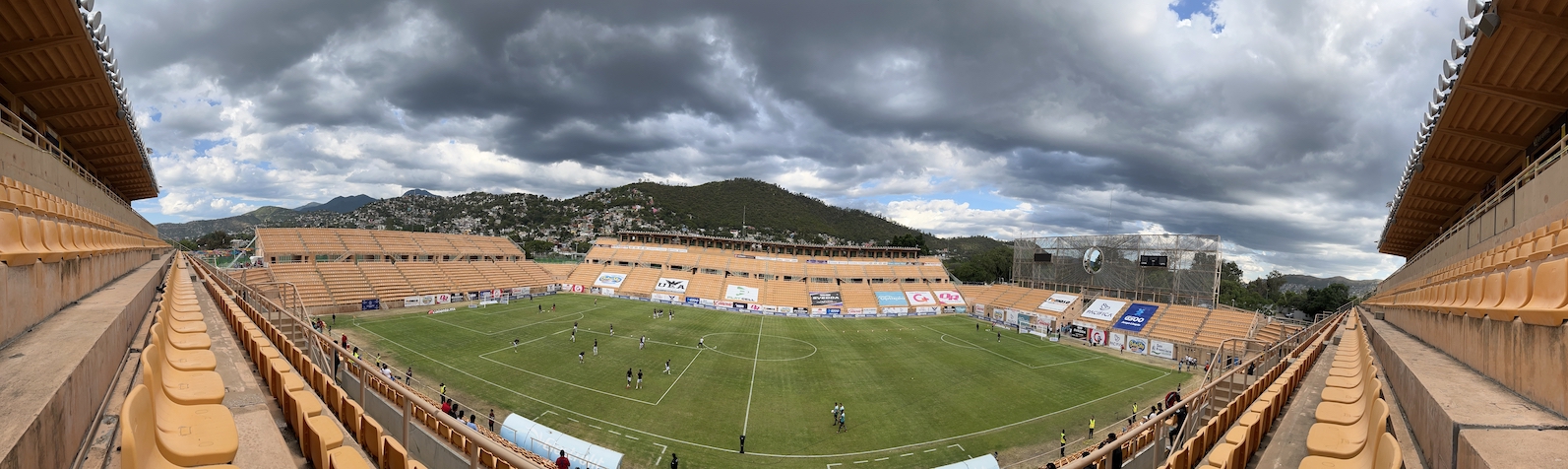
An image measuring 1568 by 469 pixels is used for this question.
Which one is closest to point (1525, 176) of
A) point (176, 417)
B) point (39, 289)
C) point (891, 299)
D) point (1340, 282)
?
point (176, 417)

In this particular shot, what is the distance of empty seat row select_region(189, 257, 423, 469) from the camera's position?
11.0ft

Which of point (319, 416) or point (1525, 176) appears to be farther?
point (1525, 176)

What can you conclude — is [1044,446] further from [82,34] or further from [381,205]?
[381,205]

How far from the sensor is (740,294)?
159 ft

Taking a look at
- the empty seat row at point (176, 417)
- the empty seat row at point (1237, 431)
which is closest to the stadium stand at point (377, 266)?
the empty seat row at point (176, 417)

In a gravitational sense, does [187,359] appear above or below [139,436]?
below

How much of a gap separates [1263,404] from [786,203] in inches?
6155

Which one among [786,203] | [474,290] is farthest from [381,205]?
[474,290]

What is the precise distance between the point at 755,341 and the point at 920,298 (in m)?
23.6

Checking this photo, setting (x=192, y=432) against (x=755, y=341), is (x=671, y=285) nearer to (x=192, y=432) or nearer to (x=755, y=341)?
(x=755, y=341)

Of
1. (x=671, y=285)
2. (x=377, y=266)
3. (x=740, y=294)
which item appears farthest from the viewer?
(x=671, y=285)

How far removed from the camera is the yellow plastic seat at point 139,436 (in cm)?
169

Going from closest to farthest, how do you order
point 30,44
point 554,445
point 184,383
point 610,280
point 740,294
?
point 184,383
point 30,44
point 554,445
point 740,294
point 610,280

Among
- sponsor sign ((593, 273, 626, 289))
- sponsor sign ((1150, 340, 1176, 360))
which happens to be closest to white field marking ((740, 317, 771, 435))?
sponsor sign ((593, 273, 626, 289))
